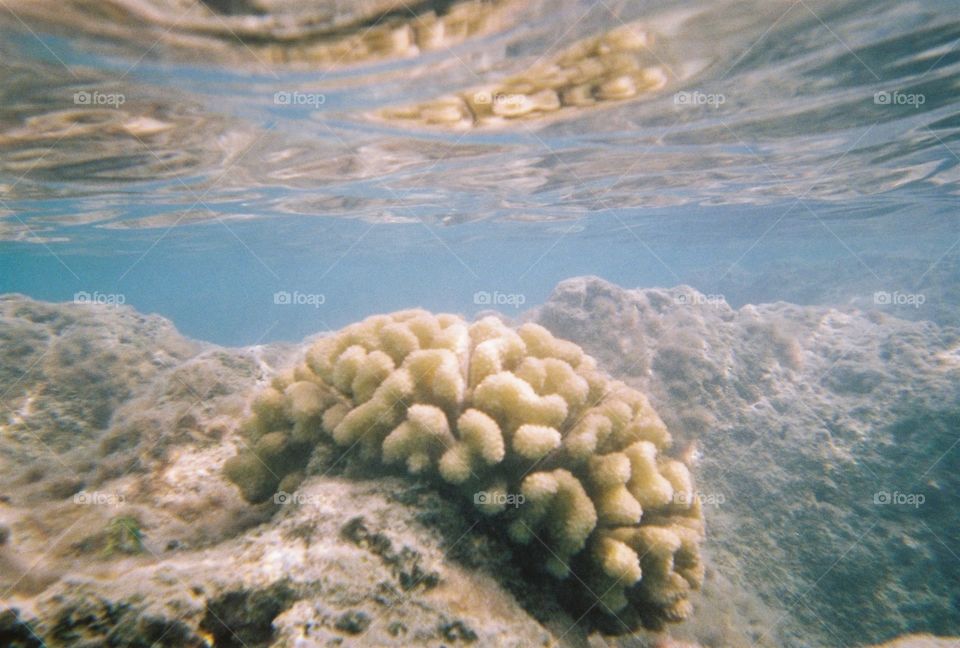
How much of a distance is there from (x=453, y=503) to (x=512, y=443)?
0.53 m

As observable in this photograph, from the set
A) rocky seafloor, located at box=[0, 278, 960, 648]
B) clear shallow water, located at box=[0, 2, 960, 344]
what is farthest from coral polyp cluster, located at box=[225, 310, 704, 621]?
clear shallow water, located at box=[0, 2, 960, 344]

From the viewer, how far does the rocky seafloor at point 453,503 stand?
223 cm

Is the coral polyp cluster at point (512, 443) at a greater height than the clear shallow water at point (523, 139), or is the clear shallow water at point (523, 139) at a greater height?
the clear shallow water at point (523, 139)

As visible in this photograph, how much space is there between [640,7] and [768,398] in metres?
6.80

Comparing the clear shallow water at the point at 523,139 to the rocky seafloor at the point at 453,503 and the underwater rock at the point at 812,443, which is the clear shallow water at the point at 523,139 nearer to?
the underwater rock at the point at 812,443

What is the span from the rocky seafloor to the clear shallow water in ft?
12.0

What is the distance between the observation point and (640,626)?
309 cm

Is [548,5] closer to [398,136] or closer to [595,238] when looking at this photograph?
[398,136]

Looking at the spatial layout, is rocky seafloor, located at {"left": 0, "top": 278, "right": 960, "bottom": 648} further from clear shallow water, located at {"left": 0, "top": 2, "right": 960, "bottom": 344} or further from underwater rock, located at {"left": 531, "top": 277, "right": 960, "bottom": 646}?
clear shallow water, located at {"left": 0, "top": 2, "right": 960, "bottom": 344}

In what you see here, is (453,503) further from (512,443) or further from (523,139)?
(523,139)

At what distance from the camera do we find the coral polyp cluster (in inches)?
111

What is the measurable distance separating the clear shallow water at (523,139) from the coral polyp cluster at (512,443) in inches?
201

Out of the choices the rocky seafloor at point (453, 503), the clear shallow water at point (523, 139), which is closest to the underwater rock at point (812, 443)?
the rocky seafloor at point (453, 503)

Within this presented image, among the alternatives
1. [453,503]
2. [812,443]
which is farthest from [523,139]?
[453,503]
